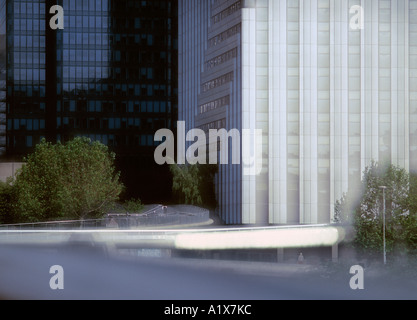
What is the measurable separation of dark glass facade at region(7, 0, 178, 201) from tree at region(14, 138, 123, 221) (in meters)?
39.8

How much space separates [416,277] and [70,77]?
87.6 meters

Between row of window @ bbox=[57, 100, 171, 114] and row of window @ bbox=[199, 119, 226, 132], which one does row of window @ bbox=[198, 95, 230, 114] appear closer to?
row of window @ bbox=[199, 119, 226, 132]

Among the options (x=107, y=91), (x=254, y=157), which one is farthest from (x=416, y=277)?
(x=107, y=91)

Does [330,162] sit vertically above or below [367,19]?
below

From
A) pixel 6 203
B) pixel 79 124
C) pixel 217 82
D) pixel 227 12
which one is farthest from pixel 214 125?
pixel 79 124

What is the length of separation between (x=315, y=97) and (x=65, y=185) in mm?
29513

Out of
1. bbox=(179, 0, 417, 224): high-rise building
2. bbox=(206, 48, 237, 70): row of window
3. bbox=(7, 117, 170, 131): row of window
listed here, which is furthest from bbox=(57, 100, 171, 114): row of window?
bbox=(179, 0, 417, 224): high-rise building

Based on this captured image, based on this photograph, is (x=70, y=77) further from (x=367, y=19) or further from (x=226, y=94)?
(x=367, y=19)

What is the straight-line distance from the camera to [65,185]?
7850 cm

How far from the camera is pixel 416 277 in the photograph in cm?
5006

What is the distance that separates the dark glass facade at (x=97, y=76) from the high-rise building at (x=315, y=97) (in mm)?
37753

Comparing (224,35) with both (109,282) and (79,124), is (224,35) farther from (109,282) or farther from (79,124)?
(109,282)

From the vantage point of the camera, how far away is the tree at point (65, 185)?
247 feet
